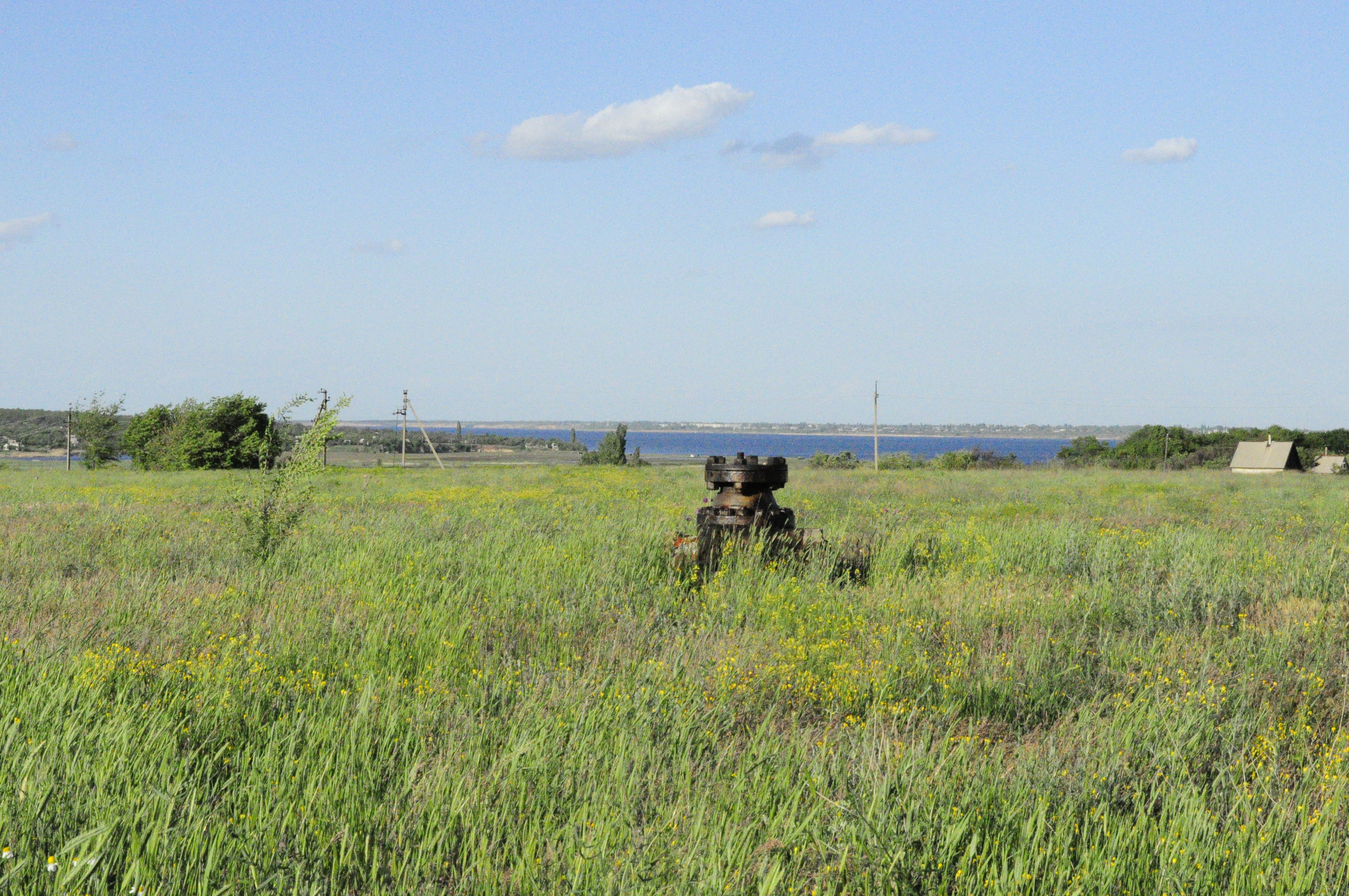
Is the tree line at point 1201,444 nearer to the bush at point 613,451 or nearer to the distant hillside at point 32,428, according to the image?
the bush at point 613,451

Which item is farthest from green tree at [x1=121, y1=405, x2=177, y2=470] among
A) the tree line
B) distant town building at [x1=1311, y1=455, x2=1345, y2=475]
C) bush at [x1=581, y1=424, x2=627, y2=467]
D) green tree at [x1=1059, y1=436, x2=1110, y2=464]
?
distant town building at [x1=1311, y1=455, x2=1345, y2=475]

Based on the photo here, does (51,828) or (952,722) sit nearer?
(51,828)

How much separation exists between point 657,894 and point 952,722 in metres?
2.53

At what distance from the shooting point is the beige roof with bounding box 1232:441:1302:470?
199ft

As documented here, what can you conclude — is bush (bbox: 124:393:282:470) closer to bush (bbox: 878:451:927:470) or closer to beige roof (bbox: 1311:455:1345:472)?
bush (bbox: 878:451:927:470)

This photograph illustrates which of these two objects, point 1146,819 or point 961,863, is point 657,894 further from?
point 1146,819

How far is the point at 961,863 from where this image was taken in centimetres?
295

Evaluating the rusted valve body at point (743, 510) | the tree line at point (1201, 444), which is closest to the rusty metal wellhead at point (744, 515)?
the rusted valve body at point (743, 510)

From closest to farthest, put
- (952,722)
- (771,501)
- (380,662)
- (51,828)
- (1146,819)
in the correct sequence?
(51,828)
(1146,819)
(952,722)
(380,662)
(771,501)

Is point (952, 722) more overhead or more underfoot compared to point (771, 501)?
more underfoot

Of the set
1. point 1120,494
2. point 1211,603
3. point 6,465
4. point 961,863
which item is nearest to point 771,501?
point 1211,603

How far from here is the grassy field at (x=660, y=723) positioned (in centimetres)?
293

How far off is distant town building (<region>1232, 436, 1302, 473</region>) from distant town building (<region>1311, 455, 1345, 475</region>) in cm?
149

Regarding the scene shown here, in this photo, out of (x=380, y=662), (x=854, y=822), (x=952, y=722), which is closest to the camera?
(x=854, y=822)
